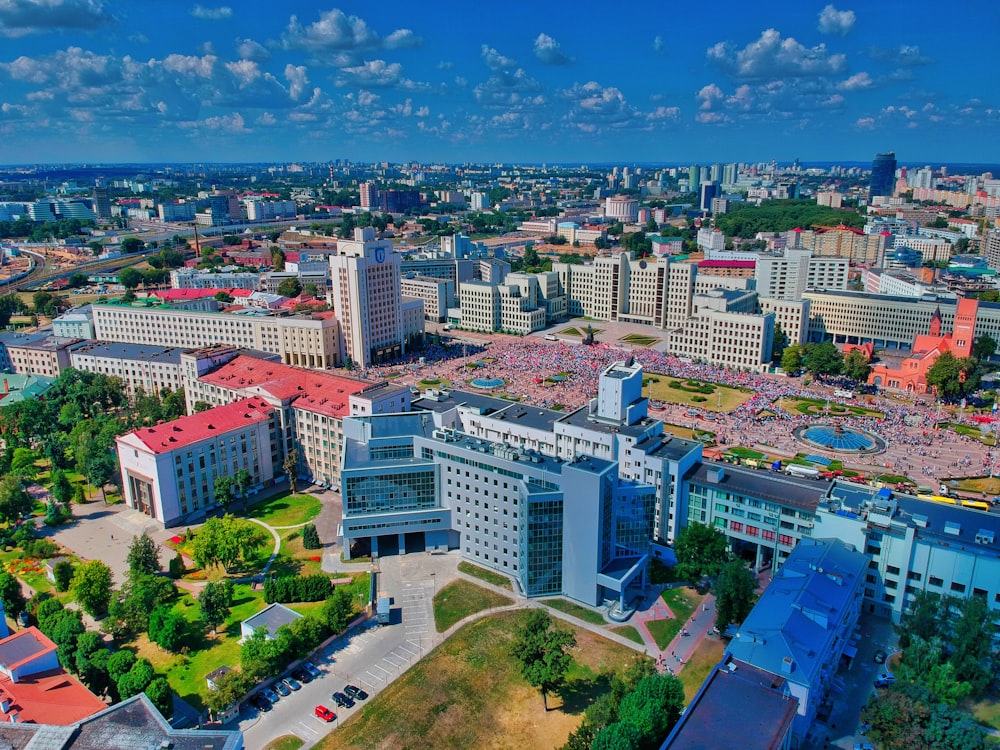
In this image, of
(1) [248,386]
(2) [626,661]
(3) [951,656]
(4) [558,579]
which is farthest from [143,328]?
(3) [951,656]

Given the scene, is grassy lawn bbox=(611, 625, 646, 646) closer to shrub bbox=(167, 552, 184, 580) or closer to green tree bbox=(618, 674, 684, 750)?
green tree bbox=(618, 674, 684, 750)

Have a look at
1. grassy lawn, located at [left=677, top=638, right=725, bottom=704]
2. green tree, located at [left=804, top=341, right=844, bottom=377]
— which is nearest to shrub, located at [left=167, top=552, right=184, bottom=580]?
grassy lawn, located at [left=677, top=638, right=725, bottom=704]

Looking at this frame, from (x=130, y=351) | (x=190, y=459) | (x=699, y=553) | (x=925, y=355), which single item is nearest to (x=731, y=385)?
(x=925, y=355)

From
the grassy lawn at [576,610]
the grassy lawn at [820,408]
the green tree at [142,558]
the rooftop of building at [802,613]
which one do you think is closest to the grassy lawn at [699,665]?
the rooftop of building at [802,613]

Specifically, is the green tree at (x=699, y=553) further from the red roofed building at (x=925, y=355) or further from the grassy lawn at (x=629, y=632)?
the red roofed building at (x=925, y=355)

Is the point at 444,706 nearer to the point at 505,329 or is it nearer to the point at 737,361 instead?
the point at 737,361
